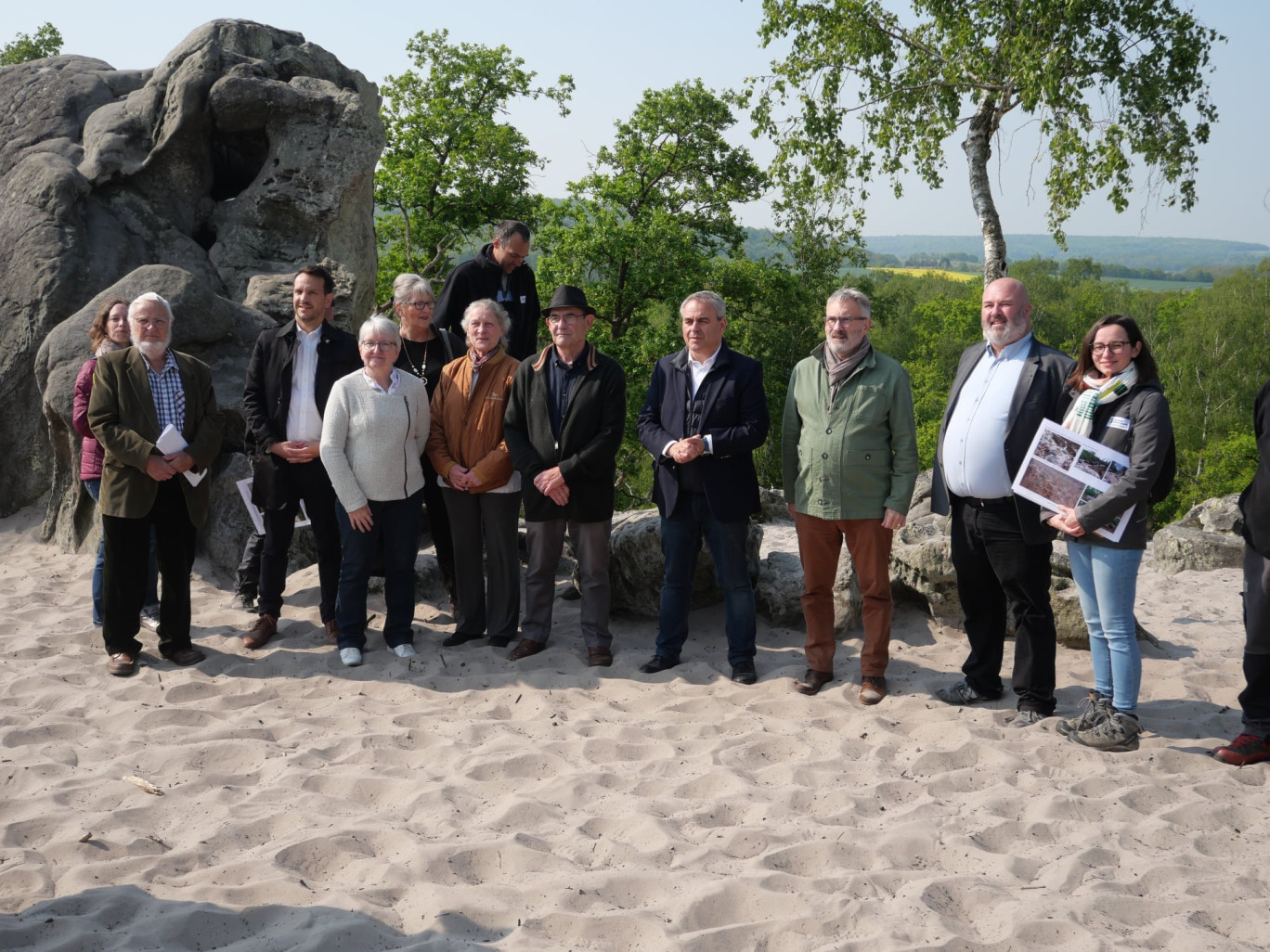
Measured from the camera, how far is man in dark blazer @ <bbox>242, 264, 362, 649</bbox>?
5965 millimetres

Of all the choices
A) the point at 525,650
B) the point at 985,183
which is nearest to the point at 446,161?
the point at 985,183

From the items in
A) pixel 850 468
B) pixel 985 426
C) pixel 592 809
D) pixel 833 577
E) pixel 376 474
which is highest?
pixel 985 426

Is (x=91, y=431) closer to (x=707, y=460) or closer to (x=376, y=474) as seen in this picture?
(x=376, y=474)

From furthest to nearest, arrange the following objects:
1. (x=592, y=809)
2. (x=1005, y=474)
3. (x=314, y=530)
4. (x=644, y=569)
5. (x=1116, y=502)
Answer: (x=644, y=569)
(x=314, y=530)
(x=1005, y=474)
(x=1116, y=502)
(x=592, y=809)

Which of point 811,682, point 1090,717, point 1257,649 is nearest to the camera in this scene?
point 1257,649

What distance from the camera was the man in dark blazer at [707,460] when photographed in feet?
18.2

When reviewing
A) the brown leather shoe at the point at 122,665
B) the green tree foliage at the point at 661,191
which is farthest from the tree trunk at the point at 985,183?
the brown leather shoe at the point at 122,665

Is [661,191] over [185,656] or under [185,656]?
over

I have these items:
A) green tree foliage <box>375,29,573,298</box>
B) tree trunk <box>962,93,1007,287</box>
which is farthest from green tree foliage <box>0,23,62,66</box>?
tree trunk <box>962,93,1007,287</box>

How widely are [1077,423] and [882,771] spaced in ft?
6.34

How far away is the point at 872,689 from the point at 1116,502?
1625mm

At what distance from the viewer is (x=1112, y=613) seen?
473 cm

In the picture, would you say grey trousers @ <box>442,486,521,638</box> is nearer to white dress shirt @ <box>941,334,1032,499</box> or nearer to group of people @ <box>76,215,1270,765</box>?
group of people @ <box>76,215,1270,765</box>

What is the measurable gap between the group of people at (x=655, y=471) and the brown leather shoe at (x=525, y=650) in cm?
1
